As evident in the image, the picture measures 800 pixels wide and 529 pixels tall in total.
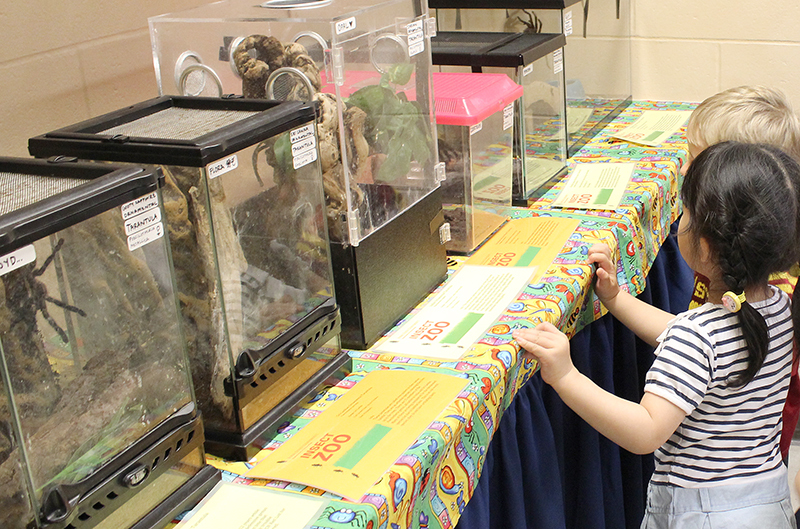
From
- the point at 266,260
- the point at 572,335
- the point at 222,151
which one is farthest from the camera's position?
the point at 572,335

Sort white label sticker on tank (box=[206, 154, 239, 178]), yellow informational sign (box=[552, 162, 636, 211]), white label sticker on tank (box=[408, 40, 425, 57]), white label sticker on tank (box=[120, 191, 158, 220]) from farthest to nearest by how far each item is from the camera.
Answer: yellow informational sign (box=[552, 162, 636, 211]), white label sticker on tank (box=[408, 40, 425, 57]), white label sticker on tank (box=[206, 154, 239, 178]), white label sticker on tank (box=[120, 191, 158, 220])

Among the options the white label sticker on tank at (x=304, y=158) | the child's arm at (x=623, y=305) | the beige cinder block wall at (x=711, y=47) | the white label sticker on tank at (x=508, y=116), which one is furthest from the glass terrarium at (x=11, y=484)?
the beige cinder block wall at (x=711, y=47)

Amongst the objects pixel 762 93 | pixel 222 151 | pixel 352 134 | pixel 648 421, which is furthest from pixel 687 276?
pixel 222 151

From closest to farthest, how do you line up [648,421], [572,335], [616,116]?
[648,421]
[572,335]
[616,116]

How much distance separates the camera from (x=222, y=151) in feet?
3.00

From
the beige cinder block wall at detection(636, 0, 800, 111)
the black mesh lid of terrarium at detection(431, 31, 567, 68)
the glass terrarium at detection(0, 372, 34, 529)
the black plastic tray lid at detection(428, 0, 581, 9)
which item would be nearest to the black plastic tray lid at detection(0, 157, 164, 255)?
the glass terrarium at detection(0, 372, 34, 529)

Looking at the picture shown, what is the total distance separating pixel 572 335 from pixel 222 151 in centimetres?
83

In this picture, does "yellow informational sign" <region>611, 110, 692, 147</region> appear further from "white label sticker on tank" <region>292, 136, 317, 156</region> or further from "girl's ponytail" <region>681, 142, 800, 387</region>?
"white label sticker on tank" <region>292, 136, 317, 156</region>

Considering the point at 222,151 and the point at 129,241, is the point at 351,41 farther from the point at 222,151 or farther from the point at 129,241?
the point at 129,241

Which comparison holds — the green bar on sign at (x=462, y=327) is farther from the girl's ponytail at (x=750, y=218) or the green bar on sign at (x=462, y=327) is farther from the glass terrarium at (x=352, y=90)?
the girl's ponytail at (x=750, y=218)

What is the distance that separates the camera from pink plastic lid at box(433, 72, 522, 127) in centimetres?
152

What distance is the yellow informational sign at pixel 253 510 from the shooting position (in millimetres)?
861

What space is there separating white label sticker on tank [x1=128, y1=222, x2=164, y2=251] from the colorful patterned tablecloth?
325 mm

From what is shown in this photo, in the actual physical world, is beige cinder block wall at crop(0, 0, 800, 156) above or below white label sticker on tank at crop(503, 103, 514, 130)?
above
